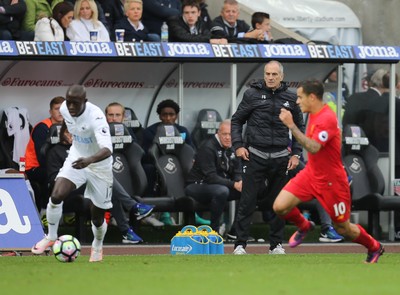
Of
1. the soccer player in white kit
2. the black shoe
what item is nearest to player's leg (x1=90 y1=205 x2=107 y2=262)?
the soccer player in white kit

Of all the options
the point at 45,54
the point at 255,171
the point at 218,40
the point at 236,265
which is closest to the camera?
the point at 236,265

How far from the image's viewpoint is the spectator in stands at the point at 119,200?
18125 millimetres

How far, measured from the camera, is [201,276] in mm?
11945

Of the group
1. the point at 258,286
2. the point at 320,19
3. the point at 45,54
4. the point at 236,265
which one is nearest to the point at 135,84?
the point at 45,54

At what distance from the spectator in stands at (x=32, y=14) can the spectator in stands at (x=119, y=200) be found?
176 centimetres

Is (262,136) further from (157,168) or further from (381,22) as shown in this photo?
(381,22)

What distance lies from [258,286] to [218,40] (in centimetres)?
879

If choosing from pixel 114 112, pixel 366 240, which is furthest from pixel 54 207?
pixel 114 112

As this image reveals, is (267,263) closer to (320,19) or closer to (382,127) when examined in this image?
(382,127)

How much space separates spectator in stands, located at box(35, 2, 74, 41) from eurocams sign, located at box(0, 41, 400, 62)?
36 cm

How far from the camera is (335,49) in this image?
19.9m

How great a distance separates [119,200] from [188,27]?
10.4 ft

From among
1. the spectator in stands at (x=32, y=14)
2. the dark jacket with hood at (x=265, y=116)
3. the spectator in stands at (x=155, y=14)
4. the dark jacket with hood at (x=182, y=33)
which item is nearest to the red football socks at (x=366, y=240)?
the dark jacket with hood at (x=265, y=116)

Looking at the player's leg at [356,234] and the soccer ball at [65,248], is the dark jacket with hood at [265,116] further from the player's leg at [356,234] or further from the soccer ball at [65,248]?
the soccer ball at [65,248]
